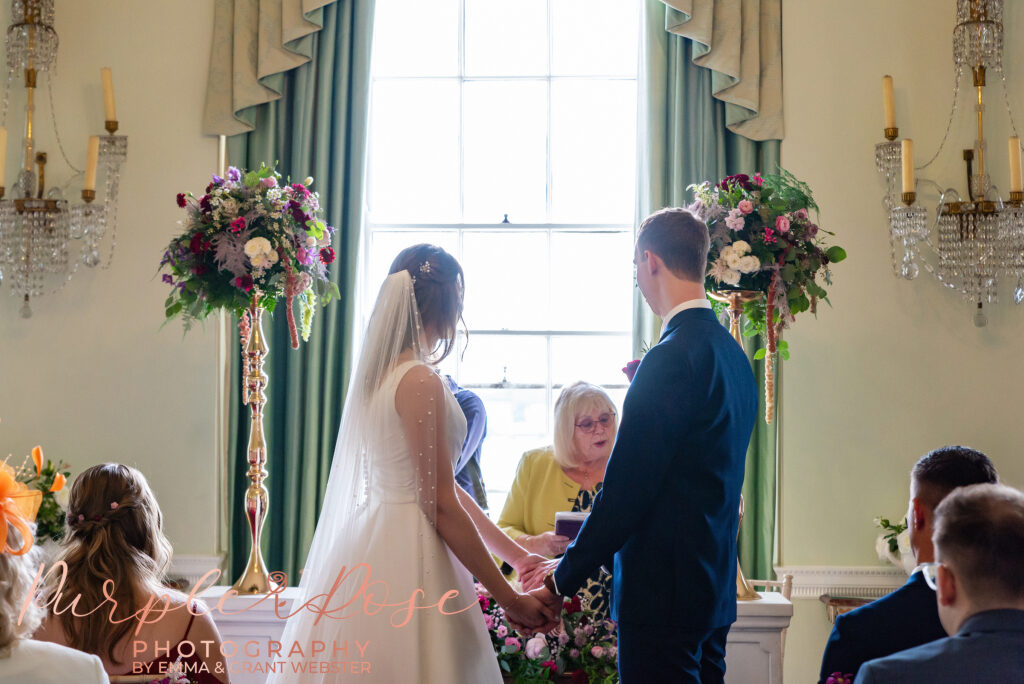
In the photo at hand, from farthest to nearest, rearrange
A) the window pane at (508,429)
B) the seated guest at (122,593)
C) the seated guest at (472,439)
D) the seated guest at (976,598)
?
the window pane at (508,429)
the seated guest at (472,439)
the seated guest at (122,593)
the seated guest at (976,598)

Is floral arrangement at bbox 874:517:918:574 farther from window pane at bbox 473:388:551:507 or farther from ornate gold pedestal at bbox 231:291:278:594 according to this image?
ornate gold pedestal at bbox 231:291:278:594

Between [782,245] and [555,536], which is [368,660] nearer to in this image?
[555,536]

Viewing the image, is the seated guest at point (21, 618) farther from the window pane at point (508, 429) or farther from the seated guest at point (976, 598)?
the window pane at point (508, 429)

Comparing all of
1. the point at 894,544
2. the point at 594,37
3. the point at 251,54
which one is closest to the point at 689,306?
the point at 894,544

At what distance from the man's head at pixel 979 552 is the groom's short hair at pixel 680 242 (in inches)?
44.6

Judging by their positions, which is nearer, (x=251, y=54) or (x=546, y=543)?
(x=546, y=543)

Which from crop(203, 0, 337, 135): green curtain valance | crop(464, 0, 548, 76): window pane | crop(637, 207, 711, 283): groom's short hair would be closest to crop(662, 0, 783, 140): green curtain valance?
crop(464, 0, 548, 76): window pane

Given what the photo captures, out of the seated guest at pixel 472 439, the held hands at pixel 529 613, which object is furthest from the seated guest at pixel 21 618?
the seated guest at pixel 472 439

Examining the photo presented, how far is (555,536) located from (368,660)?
100cm

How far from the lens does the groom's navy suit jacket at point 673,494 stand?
2367 millimetres

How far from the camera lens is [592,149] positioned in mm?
4809

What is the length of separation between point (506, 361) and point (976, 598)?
3.42 m

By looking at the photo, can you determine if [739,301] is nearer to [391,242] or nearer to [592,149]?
[592,149]

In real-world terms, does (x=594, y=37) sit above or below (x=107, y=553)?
above
